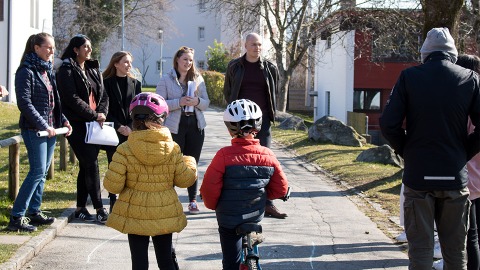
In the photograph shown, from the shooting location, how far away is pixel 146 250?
553 centimetres

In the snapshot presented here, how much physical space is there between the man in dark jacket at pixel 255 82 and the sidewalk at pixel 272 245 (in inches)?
31.5

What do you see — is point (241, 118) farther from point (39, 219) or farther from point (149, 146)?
point (39, 219)

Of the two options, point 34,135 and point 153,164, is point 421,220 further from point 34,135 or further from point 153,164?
point 34,135

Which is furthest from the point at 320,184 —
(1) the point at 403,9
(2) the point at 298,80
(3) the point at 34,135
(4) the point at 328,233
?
(2) the point at 298,80

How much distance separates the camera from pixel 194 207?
9.59 m

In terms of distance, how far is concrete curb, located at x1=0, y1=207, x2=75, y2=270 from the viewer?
6.66 m

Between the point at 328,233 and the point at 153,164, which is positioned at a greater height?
the point at 153,164

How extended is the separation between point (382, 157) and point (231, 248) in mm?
10888

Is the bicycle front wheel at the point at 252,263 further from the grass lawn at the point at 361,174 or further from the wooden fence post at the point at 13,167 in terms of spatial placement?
the wooden fence post at the point at 13,167

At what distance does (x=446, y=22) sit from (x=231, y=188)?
7346 millimetres

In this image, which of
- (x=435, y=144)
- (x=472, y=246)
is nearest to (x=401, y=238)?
(x=472, y=246)

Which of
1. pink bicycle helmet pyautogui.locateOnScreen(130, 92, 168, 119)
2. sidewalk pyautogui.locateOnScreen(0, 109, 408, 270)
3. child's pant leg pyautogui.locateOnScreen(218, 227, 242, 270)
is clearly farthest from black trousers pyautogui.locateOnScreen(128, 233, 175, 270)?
sidewalk pyautogui.locateOnScreen(0, 109, 408, 270)

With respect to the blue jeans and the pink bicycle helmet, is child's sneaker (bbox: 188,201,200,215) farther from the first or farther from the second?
the pink bicycle helmet

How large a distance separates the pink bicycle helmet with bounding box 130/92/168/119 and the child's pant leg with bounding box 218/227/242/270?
97cm
